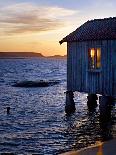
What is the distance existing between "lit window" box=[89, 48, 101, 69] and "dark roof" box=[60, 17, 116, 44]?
3.22 ft

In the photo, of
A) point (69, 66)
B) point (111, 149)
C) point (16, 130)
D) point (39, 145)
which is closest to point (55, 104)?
point (69, 66)

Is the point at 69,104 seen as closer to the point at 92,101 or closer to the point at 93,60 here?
the point at 92,101

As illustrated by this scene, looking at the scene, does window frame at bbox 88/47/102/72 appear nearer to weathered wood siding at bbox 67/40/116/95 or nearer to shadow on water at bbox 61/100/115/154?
weathered wood siding at bbox 67/40/116/95

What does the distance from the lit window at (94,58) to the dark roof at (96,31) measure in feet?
3.22

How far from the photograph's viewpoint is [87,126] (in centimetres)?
2764

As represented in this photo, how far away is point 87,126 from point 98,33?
6.70 meters

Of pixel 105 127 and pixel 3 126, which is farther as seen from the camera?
pixel 3 126

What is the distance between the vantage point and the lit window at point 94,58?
27.1 meters

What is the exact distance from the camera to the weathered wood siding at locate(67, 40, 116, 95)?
26219 millimetres

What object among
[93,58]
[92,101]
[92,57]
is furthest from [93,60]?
[92,101]

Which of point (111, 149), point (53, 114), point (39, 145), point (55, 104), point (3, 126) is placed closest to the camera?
point (111, 149)

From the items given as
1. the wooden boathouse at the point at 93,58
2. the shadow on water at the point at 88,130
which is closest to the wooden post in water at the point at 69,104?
the shadow on water at the point at 88,130

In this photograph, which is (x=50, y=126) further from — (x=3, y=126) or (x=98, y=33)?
(x=98, y=33)

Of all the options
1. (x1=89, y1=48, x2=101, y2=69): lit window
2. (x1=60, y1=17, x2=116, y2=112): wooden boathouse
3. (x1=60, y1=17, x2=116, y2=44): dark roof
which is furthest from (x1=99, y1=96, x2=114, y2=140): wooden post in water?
(x1=60, y1=17, x2=116, y2=44): dark roof
